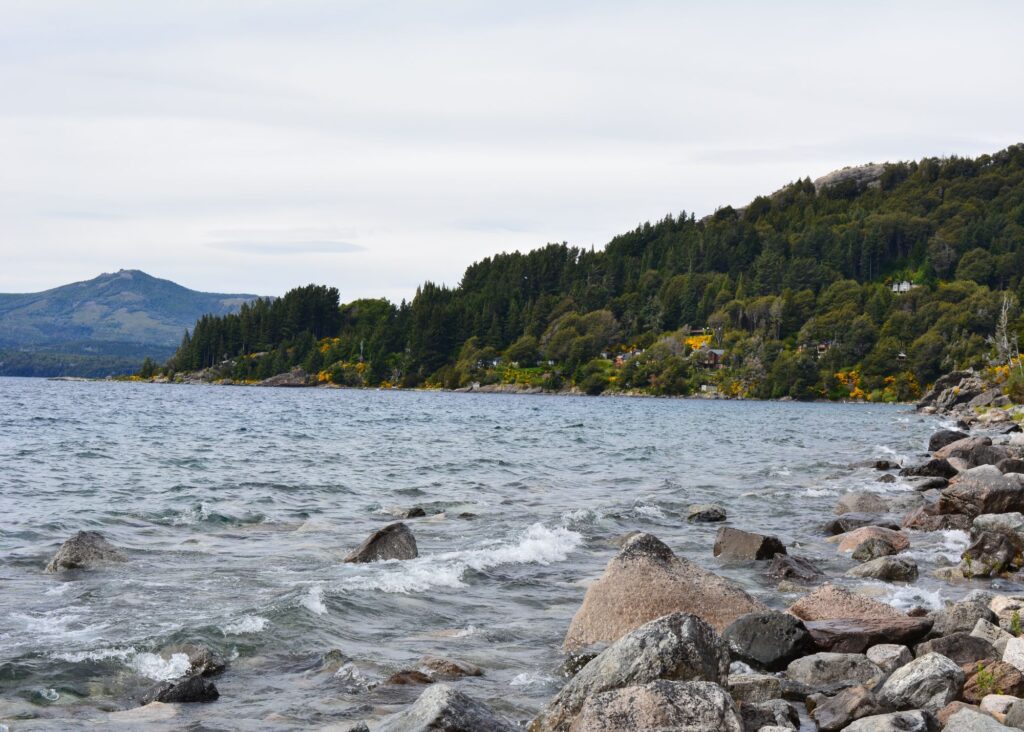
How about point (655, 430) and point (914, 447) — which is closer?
point (914, 447)

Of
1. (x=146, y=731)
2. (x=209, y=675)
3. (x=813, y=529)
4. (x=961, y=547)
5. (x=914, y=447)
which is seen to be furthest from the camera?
(x=914, y=447)

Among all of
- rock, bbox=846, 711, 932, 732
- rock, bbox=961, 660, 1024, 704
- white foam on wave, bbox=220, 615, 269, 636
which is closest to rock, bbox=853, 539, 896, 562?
rock, bbox=961, 660, 1024, 704

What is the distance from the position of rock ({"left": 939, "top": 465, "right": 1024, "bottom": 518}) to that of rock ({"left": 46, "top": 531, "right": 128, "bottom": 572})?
1893 centimetres

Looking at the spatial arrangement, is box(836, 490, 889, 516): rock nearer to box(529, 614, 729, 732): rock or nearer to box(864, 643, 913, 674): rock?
box(864, 643, 913, 674): rock

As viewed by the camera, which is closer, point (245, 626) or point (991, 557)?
point (245, 626)

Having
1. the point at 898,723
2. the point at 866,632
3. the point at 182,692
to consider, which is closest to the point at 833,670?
the point at 866,632

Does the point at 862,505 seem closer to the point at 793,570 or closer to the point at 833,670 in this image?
the point at 793,570

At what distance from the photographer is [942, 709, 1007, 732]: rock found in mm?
7348

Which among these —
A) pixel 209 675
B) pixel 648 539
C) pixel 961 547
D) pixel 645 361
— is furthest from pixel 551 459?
pixel 645 361

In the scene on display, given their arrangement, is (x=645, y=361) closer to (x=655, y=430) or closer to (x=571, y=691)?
(x=655, y=430)

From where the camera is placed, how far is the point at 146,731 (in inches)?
346

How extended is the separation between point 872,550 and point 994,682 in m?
9.78

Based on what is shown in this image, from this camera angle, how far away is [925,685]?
9.03 m

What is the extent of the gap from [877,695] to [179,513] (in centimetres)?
1893
